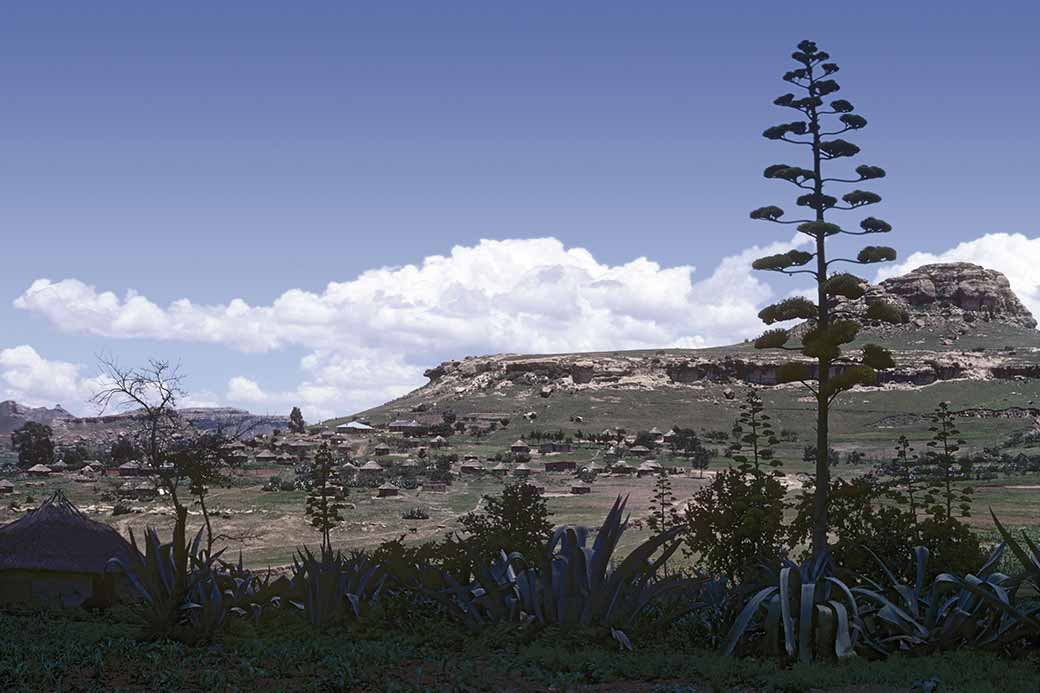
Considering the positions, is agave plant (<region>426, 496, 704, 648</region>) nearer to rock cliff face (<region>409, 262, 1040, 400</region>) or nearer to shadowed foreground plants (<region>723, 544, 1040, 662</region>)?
shadowed foreground plants (<region>723, 544, 1040, 662</region>)

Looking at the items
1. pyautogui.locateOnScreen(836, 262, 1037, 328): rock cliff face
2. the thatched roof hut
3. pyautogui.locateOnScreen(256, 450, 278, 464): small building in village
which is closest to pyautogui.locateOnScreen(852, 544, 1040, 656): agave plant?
the thatched roof hut

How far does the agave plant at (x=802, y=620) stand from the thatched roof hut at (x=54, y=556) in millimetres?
12152

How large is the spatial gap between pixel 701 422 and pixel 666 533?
9885cm

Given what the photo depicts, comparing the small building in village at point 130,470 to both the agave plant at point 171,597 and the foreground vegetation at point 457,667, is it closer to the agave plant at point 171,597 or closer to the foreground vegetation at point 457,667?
the agave plant at point 171,597

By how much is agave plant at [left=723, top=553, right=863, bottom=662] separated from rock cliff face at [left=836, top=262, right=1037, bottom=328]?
15038cm

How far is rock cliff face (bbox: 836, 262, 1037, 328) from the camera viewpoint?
151250mm

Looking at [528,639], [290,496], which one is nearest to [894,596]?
[528,639]

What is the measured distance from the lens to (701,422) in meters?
105

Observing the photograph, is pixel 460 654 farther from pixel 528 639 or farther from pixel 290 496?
pixel 290 496

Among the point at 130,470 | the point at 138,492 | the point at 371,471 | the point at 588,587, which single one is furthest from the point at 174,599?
the point at 130,470

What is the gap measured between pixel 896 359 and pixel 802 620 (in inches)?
4382

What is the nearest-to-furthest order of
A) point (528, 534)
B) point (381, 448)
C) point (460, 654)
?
point (460, 654) → point (528, 534) → point (381, 448)

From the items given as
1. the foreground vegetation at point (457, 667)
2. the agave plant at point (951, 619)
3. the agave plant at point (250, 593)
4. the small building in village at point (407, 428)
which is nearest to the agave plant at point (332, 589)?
the agave plant at point (250, 593)

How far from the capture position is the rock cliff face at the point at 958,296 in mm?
151250
